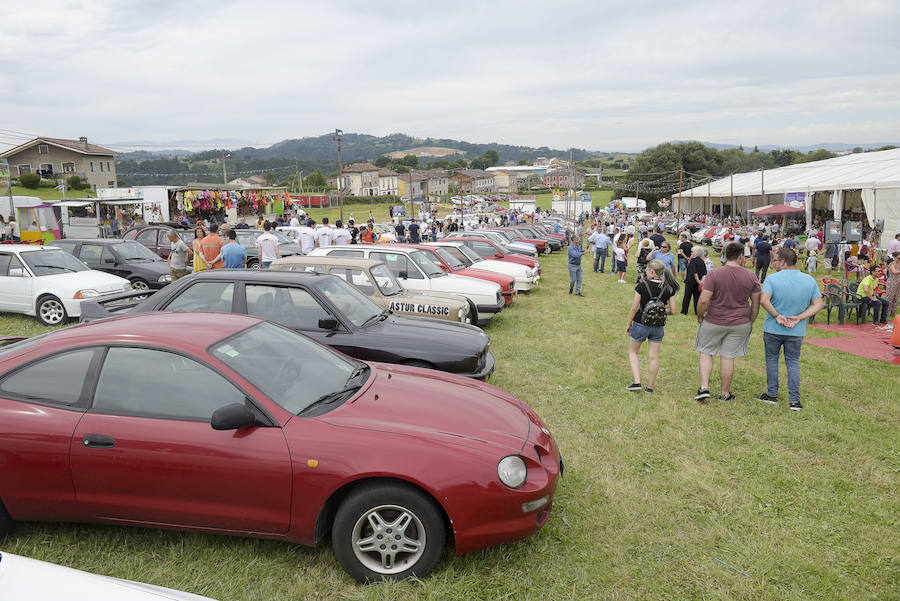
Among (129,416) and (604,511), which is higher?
(129,416)

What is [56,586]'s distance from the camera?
2.01m

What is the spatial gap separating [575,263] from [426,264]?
529 centimetres

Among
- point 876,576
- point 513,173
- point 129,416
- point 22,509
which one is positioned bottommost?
point 876,576

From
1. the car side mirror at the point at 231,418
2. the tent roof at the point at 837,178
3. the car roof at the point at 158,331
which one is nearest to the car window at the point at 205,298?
the car roof at the point at 158,331

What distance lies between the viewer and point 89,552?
11.4ft

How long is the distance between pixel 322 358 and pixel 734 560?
3073 mm

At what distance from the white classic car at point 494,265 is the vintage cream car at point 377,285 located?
5392 mm

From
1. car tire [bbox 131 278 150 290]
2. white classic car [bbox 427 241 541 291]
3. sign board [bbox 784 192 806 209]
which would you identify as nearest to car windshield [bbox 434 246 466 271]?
white classic car [bbox 427 241 541 291]

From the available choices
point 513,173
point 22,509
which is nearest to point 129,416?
point 22,509


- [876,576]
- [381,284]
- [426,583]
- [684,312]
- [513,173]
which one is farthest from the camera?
[513,173]

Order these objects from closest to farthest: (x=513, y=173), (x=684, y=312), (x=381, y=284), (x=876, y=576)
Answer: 1. (x=876, y=576)
2. (x=381, y=284)
3. (x=684, y=312)
4. (x=513, y=173)

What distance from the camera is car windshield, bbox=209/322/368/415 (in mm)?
3423

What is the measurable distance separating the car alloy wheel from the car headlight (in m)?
9.66

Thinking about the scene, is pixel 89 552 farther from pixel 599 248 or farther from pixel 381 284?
pixel 599 248
